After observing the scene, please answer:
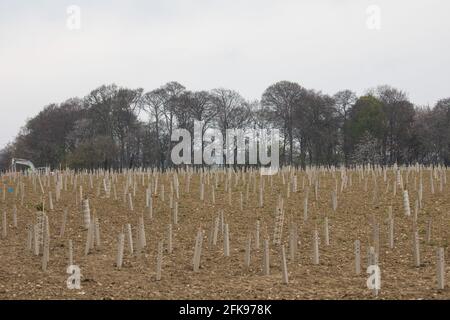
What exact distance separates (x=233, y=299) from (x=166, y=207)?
9.63 metres

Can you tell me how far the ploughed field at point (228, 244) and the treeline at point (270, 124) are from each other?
26933 mm

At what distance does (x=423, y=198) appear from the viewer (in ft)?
61.4

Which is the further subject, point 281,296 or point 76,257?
point 76,257

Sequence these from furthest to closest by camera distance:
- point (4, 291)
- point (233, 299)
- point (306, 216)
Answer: point (306, 216), point (4, 291), point (233, 299)

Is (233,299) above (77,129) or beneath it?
beneath

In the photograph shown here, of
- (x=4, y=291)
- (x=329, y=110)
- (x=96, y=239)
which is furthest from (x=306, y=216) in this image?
(x=329, y=110)

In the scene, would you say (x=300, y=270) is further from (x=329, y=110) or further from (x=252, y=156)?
(x=329, y=110)

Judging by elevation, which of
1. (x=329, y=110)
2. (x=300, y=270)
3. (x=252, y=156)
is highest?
(x=329, y=110)

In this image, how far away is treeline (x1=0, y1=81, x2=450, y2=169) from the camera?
48303 mm

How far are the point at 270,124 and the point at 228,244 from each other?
38.8 m

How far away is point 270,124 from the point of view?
50562mm

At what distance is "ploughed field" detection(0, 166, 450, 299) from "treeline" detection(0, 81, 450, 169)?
2693 cm

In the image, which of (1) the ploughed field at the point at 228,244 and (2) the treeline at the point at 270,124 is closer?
(1) the ploughed field at the point at 228,244

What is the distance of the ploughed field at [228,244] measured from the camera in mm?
9289
